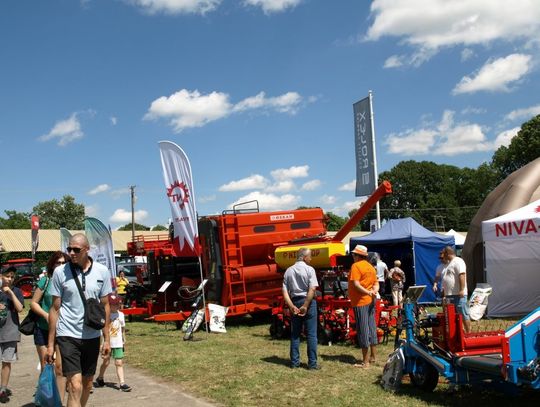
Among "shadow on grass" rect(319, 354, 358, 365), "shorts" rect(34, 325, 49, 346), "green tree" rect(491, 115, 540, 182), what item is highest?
"green tree" rect(491, 115, 540, 182)

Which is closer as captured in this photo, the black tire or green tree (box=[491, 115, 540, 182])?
the black tire

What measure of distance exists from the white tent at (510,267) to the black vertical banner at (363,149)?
5.07 m

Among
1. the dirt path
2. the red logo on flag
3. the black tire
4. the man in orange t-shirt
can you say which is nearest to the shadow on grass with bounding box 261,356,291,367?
the man in orange t-shirt

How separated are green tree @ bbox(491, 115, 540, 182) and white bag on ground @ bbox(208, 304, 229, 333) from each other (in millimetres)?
51128

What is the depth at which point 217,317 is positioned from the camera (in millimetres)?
13266

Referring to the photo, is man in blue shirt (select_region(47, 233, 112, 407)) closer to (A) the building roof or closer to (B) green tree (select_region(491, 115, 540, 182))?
(A) the building roof

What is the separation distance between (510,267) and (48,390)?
12.6 meters

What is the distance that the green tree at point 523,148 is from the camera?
56750 mm

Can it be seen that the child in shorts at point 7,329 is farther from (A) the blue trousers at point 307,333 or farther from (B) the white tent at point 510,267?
(B) the white tent at point 510,267

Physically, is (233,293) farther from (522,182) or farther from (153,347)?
(522,182)

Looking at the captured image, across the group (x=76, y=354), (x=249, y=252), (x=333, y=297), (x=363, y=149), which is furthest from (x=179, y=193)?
(x=363, y=149)

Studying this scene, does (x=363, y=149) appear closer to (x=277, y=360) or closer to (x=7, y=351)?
(x=277, y=360)

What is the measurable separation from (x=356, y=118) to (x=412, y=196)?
66.8 meters

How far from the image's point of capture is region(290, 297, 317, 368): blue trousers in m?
8.54
